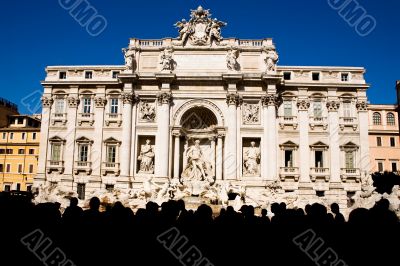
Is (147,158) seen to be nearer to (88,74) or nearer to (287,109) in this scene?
(88,74)

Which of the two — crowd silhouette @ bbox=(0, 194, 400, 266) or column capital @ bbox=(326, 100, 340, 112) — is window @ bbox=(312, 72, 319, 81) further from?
crowd silhouette @ bbox=(0, 194, 400, 266)

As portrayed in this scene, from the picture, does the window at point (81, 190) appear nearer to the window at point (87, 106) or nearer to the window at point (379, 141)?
the window at point (87, 106)

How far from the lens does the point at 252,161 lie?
103ft

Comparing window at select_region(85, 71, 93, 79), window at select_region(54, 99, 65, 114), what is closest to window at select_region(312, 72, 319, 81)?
window at select_region(85, 71, 93, 79)

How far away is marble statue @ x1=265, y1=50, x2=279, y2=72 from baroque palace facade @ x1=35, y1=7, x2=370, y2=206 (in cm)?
9

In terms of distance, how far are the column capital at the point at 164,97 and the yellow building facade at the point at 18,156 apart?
2347cm

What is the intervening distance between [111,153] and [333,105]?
19.6m

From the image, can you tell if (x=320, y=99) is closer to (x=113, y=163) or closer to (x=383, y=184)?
(x=383, y=184)

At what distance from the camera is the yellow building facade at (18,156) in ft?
155

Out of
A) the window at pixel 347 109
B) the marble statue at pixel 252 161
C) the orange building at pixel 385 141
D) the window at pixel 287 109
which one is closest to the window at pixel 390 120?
the orange building at pixel 385 141

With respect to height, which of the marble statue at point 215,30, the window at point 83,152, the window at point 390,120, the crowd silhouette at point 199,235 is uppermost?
the marble statue at point 215,30

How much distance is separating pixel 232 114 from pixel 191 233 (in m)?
24.9

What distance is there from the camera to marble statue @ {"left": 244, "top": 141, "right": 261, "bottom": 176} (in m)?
31.2

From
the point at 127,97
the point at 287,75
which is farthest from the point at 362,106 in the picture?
the point at 127,97
